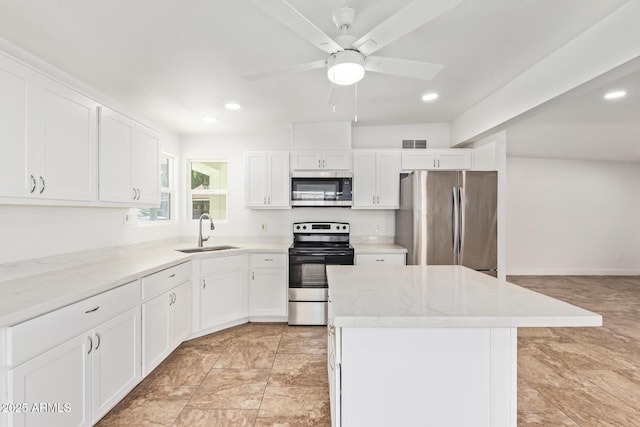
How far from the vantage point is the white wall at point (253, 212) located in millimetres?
4160

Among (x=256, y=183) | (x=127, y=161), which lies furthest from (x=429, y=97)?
(x=127, y=161)

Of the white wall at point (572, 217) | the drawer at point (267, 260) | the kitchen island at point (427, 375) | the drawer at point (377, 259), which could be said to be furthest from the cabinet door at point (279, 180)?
the white wall at point (572, 217)

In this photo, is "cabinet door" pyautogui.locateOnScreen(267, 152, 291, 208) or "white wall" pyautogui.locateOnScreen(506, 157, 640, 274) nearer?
"cabinet door" pyautogui.locateOnScreen(267, 152, 291, 208)

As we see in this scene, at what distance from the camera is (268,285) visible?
355cm

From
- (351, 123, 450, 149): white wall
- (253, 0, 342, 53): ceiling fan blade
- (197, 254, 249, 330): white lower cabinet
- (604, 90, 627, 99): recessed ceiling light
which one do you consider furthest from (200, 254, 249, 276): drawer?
(604, 90, 627, 99): recessed ceiling light

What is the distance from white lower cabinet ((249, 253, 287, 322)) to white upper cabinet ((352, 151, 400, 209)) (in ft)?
3.97

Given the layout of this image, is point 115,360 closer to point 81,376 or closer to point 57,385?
point 81,376

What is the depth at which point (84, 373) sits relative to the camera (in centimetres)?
167

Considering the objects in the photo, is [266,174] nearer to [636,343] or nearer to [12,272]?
[12,272]

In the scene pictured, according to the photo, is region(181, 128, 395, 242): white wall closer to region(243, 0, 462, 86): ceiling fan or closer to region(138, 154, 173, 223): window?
region(138, 154, 173, 223): window

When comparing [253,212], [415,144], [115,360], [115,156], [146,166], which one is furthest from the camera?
[253,212]

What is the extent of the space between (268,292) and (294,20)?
2851mm

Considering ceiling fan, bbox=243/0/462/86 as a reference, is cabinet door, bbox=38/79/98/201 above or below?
below

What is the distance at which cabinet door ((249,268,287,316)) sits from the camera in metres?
3.55
